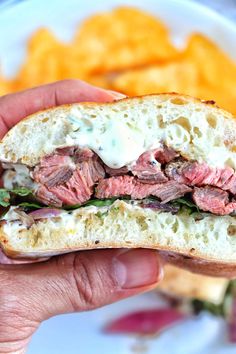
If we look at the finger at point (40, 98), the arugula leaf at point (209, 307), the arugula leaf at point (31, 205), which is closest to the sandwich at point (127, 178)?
Answer: the arugula leaf at point (31, 205)

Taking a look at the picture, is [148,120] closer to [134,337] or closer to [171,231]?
[171,231]

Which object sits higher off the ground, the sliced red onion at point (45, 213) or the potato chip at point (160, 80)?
the potato chip at point (160, 80)

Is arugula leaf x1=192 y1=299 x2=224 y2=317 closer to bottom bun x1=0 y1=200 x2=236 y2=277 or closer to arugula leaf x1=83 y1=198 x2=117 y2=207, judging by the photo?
bottom bun x1=0 y1=200 x2=236 y2=277

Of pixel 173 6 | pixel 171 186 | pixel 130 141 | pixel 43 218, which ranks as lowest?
pixel 43 218

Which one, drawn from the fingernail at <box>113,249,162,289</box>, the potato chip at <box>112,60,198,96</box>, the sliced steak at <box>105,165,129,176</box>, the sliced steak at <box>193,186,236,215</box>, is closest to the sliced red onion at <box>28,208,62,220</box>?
the sliced steak at <box>105,165,129,176</box>

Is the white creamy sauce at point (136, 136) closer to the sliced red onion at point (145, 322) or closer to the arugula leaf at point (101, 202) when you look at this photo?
the arugula leaf at point (101, 202)

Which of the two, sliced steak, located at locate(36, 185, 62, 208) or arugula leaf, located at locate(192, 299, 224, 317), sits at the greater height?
sliced steak, located at locate(36, 185, 62, 208)

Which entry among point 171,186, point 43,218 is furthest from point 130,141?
point 43,218
